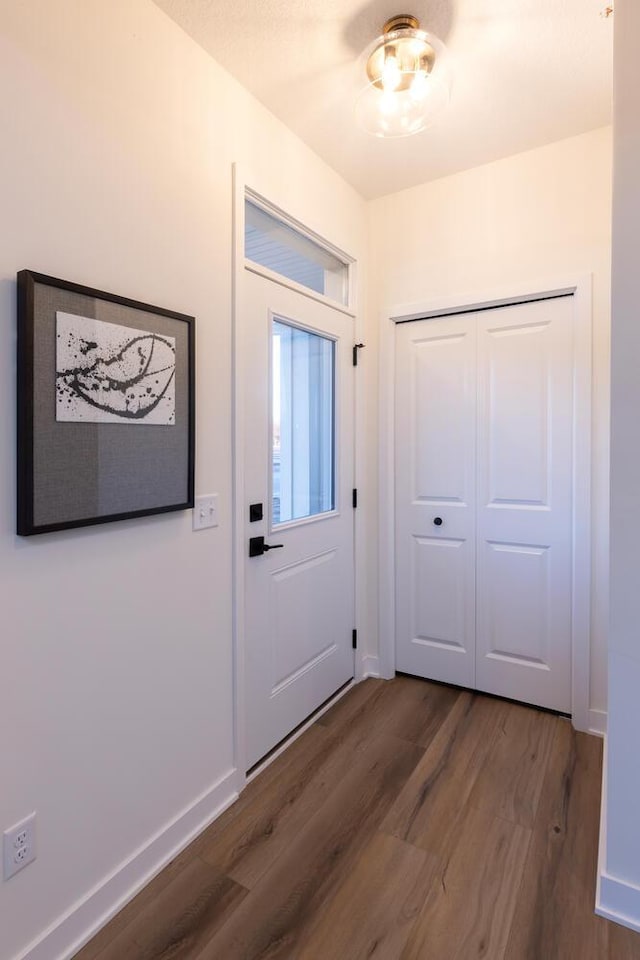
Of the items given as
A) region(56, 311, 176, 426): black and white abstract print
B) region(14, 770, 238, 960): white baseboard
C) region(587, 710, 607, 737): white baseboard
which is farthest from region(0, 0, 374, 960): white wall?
region(587, 710, 607, 737): white baseboard

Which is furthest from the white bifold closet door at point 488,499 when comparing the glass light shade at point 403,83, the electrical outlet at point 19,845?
the electrical outlet at point 19,845

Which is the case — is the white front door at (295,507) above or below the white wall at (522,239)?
below

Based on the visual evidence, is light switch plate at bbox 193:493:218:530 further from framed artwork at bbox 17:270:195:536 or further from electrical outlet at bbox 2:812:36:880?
electrical outlet at bbox 2:812:36:880

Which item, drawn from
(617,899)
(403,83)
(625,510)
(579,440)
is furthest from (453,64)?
(617,899)

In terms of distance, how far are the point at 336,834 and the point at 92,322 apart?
5.88 feet

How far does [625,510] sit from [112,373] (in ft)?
4.75

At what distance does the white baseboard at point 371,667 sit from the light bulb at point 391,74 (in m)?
2.61

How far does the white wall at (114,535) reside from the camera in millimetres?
1149

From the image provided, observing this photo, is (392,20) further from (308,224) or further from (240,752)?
(240,752)

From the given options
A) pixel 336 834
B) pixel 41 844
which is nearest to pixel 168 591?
pixel 41 844

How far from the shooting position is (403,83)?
65.3 inches

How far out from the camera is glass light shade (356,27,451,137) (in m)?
1.54

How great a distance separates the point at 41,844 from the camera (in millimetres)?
1205

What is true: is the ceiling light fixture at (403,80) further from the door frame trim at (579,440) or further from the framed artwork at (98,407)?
the framed artwork at (98,407)
